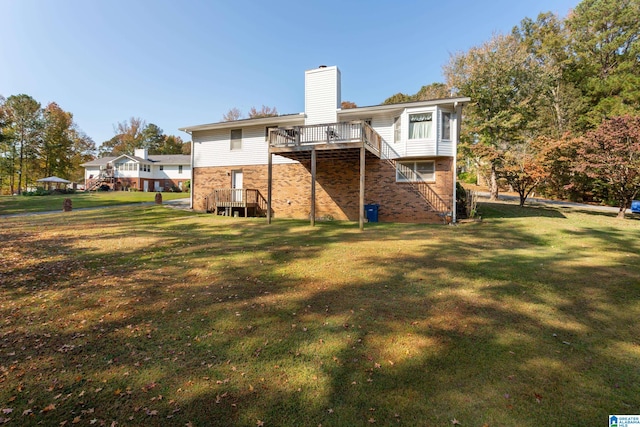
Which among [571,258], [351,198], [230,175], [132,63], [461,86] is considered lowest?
[571,258]

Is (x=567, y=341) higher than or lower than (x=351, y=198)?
lower

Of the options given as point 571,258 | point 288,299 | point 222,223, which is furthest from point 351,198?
point 288,299

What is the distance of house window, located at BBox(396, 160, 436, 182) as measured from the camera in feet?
50.4

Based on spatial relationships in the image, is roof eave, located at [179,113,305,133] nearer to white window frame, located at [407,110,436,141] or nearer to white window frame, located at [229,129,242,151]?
white window frame, located at [229,129,242,151]

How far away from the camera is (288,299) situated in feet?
17.5

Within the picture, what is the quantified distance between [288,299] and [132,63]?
17.6 m

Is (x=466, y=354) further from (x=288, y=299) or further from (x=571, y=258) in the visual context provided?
(x=571, y=258)

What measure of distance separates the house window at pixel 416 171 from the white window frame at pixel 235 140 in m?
9.77

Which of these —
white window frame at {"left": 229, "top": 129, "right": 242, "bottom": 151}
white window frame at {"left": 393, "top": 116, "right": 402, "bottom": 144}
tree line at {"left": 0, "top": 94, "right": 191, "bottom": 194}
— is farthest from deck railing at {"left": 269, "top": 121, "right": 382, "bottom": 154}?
tree line at {"left": 0, "top": 94, "right": 191, "bottom": 194}

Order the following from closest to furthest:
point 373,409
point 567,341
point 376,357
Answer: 1. point 373,409
2. point 376,357
3. point 567,341

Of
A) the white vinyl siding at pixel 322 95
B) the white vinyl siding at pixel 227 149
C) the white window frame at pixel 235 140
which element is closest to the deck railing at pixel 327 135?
the white vinyl siding at pixel 322 95

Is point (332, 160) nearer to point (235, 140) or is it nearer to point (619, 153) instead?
point (235, 140)

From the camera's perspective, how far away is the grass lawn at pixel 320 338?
9.42ft

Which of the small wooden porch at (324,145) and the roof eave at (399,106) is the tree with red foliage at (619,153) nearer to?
the roof eave at (399,106)
